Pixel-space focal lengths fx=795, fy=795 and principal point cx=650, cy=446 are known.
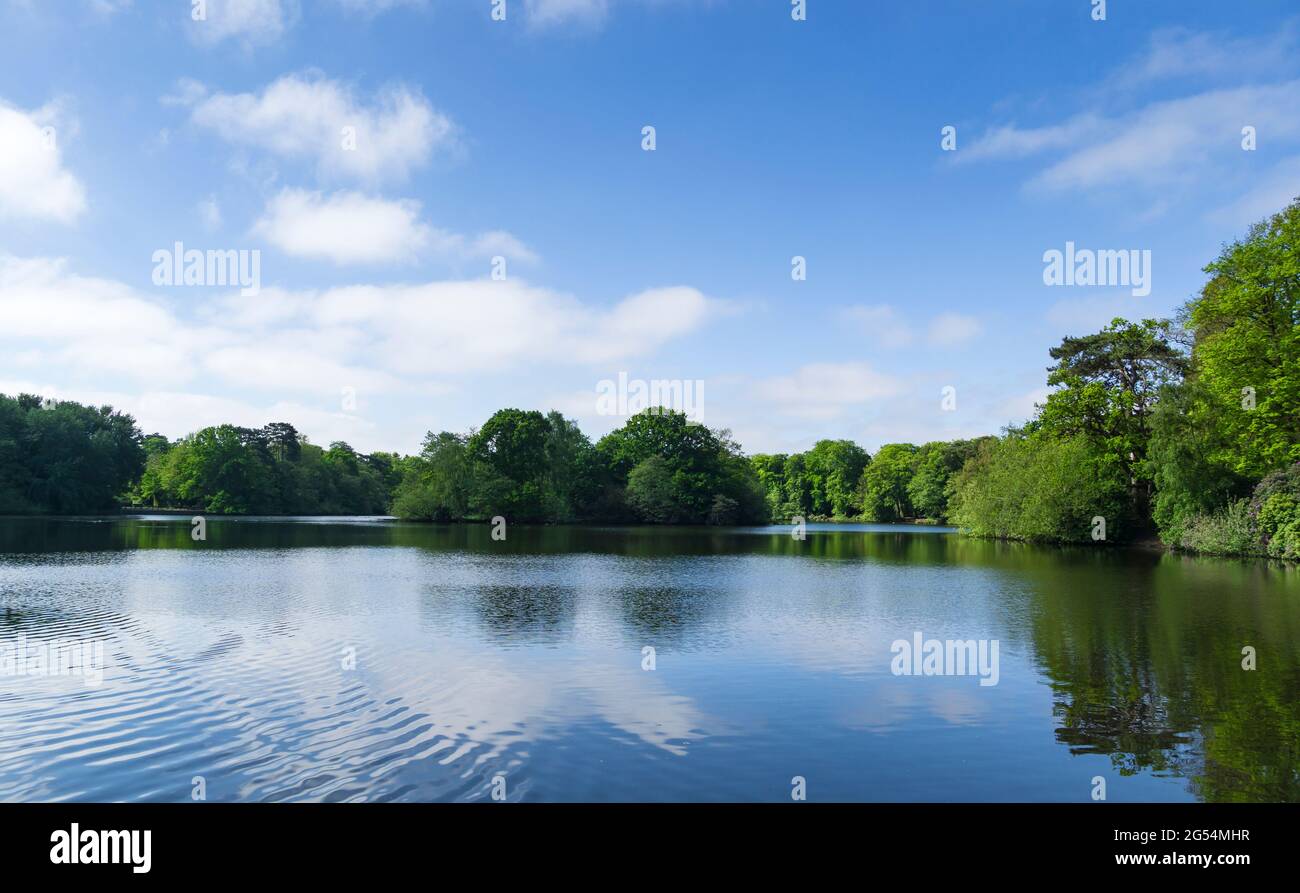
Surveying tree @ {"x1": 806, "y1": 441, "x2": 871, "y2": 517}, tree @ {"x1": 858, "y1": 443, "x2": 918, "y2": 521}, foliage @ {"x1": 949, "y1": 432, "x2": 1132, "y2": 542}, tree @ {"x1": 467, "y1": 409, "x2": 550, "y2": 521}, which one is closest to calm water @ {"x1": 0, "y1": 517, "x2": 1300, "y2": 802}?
foliage @ {"x1": 949, "y1": 432, "x2": 1132, "y2": 542}

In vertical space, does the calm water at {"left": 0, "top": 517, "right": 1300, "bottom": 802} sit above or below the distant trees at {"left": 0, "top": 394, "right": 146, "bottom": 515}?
below

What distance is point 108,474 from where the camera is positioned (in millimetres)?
98750

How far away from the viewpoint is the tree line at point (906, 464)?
39.8 meters

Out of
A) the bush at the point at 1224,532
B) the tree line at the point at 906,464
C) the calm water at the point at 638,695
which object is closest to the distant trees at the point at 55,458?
the tree line at the point at 906,464

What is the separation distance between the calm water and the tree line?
17419 mm

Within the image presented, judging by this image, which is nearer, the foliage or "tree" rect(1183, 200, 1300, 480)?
"tree" rect(1183, 200, 1300, 480)

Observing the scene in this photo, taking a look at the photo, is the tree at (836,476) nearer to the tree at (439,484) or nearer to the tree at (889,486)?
the tree at (889,486)

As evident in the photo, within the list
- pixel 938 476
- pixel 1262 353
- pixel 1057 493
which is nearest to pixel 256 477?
pixel 938 476

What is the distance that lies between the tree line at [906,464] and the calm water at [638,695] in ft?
57.2

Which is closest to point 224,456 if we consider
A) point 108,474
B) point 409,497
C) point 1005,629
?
point 108,474

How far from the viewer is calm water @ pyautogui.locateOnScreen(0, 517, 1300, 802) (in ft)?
30.0

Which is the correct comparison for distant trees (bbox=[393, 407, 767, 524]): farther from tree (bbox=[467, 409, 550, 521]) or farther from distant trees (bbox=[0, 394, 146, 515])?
distant trees (bbox=[0, 394, 146, 515])

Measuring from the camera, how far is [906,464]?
137 metres
